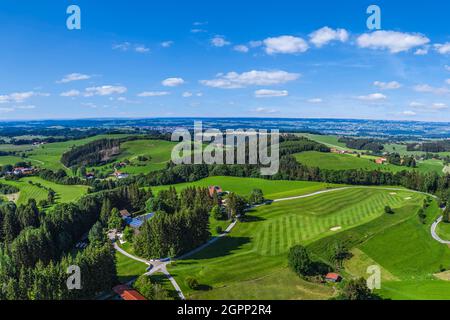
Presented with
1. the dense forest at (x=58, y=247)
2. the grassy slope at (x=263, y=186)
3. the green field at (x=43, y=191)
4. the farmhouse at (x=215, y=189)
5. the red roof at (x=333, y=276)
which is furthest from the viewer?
the green field at (x=43, y=191)

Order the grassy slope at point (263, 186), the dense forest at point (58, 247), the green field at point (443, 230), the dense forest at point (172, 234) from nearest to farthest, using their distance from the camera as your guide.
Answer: the dense forest at point (58, 247) → the dense forest at point (172, 234) → the green field at point (443, 230) → the grassy slope at point (263, 186)

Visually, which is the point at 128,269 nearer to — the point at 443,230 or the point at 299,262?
the point at 299,262

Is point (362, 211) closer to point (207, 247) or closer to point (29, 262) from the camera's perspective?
point (207, 247)

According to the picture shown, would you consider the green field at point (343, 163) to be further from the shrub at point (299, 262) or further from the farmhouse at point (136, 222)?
the shrub at point (299, 262)

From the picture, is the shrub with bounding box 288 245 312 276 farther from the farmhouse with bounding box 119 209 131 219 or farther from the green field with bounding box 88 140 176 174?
the green field with bounding box 88 140 176 174

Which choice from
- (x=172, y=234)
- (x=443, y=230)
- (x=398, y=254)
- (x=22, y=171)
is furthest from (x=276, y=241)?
(x=22, y=171)

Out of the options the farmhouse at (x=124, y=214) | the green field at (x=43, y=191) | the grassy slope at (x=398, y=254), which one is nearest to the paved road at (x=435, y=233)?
the grassy slope at (x=398, y=254)

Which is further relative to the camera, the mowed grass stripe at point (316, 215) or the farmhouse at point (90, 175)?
the farmhouse at point (90, 175)
